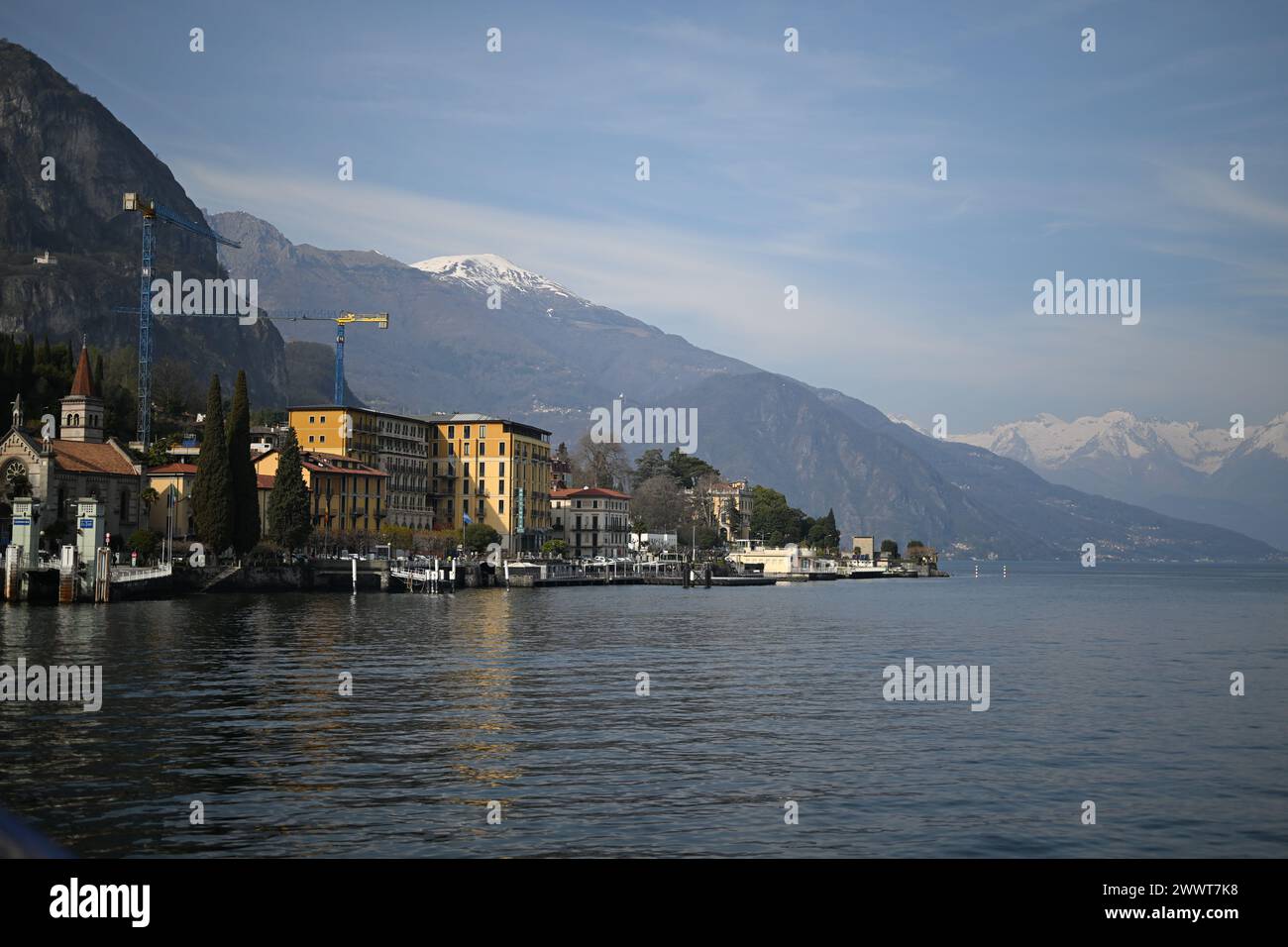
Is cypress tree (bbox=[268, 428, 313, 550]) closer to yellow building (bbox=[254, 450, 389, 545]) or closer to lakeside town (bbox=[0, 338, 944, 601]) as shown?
lakeside town (bbox=[0, 338, 944, 601])

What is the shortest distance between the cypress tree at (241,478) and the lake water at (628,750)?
43770 millimetres

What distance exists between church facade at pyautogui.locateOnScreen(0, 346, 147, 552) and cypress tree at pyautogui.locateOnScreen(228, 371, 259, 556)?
11071mm

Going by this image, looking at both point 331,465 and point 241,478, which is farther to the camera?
point 331,465

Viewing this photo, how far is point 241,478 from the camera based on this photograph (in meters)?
108

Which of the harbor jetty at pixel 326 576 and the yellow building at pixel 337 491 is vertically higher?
the yellow building at pixel 337 491

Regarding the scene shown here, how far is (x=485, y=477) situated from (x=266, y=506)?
59.7 m

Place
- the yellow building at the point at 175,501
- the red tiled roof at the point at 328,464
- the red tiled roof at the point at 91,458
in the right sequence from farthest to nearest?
the red tiled roof at the point at 328,464 → the yellow building at the point at 175,501 → the red tiled roof at the point at 91,458

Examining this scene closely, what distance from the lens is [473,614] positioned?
87438 mm

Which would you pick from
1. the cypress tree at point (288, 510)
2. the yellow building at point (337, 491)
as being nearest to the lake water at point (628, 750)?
the cypress tree at point (288, 510)

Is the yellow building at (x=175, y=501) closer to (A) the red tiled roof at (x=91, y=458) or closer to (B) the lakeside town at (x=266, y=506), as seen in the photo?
(B) the lakeside town at (x=266, y=506)

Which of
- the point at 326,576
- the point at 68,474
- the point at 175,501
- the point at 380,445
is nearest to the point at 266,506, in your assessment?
the point at 175,501

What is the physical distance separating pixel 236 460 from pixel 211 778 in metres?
87.5

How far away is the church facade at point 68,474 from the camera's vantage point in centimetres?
10181

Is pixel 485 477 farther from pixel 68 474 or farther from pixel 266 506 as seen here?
pixel 68 474
